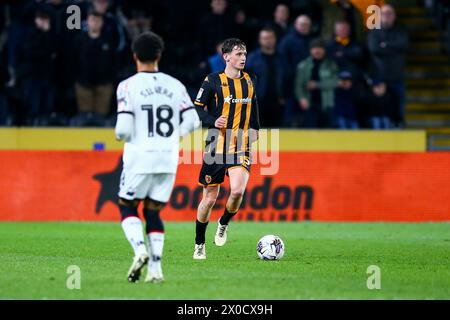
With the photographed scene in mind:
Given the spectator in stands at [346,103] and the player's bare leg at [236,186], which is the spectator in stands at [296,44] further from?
the player's bare leg at [236,186]

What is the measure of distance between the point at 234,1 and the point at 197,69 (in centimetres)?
246

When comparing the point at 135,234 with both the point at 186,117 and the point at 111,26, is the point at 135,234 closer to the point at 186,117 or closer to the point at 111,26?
the point at 186,117

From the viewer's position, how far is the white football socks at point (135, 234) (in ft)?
34.6

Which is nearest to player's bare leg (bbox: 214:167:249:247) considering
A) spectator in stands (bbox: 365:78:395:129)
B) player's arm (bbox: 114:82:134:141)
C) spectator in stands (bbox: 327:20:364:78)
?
player's arm (bbox: 114:82:134:141)

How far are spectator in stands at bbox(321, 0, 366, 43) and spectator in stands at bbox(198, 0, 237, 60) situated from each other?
96.7 inches

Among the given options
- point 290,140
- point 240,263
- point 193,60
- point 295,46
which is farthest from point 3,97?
point 240,263

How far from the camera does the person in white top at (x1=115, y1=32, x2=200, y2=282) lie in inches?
415

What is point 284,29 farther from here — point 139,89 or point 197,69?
point 139,89

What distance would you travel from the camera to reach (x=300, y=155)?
2053cm

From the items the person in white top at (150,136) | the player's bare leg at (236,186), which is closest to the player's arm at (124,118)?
the person in white top at (150,136)

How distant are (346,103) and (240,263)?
10.1 metres

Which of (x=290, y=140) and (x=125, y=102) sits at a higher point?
(x=125, y=102)

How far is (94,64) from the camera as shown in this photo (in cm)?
2131

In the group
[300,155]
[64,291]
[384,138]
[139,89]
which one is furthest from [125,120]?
[384,138]
